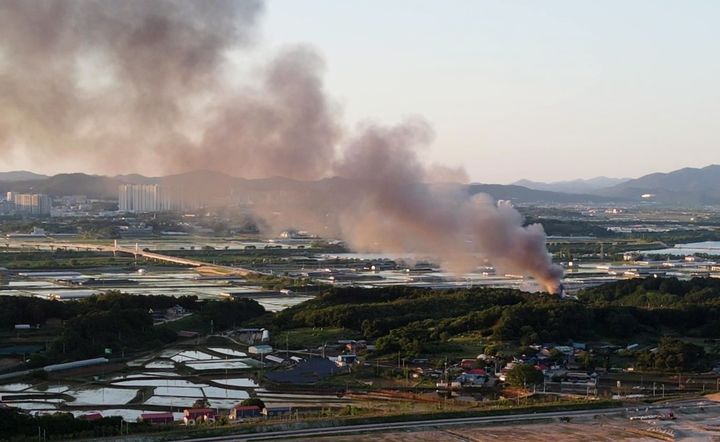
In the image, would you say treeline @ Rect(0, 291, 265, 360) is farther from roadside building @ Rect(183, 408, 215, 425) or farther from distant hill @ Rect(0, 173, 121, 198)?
distant hill @ Rect(0, 173, 121, 198)

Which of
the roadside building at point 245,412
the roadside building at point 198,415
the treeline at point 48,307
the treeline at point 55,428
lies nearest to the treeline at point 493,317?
the treeline at point 48,307

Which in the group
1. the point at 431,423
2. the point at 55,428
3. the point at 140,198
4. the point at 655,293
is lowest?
the point at 431,423

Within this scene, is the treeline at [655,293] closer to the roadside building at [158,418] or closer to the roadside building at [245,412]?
the roadside building at [245,412]

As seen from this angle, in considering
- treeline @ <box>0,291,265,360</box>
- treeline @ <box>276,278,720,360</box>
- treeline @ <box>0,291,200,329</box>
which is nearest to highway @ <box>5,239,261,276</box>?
treeline @ <box>276,278,720,360</box>

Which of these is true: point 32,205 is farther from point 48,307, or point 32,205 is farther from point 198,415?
point 198,415

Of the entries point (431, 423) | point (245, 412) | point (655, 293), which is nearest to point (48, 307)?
point (245, 412)
